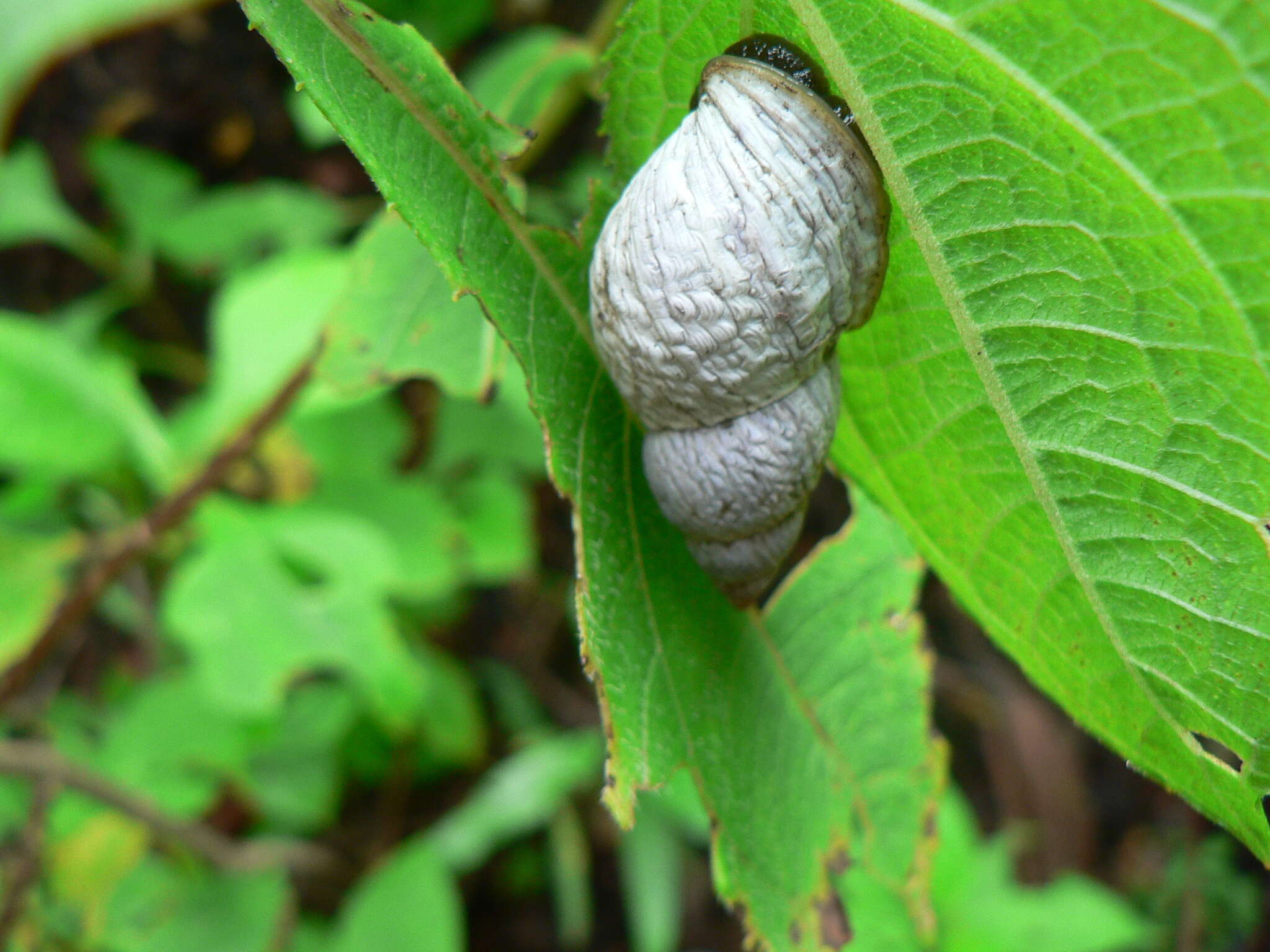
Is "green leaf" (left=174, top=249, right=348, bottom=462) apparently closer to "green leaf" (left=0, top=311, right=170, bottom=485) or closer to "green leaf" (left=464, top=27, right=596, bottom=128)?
"green leaf" (left=0, top=311, right=170, bottom=485)

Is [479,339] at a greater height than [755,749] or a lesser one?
greater

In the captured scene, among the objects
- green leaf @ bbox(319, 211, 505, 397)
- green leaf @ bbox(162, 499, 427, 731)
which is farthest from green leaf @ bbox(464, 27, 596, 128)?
green leaf @ bbox(162, 499, 427, 731)

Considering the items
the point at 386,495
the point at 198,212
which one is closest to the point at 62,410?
the point at 386,495

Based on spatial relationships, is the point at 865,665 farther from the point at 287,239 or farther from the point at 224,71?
the point at 224,71

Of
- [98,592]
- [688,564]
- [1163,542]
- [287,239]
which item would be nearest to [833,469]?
[688,564]

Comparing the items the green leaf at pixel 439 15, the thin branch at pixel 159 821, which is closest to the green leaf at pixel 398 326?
the thin branch at pixel 159 821

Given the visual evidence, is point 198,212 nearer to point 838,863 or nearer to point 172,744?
point 172,744
